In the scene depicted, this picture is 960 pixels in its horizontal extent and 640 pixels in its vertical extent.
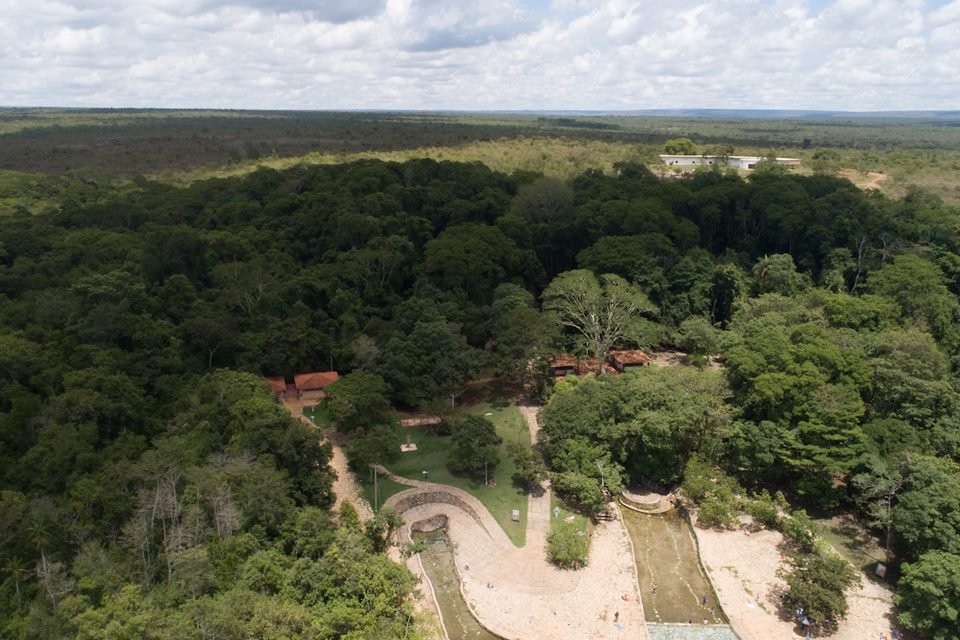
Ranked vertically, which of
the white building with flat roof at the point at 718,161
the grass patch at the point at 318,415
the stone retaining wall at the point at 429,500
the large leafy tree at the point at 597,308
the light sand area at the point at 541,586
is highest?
the white building with flat roof at the point at 718,161

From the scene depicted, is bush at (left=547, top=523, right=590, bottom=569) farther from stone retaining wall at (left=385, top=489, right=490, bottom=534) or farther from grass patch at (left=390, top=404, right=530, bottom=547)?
stone retaining wall at (left=385, top=489, right=490, bottom=534)

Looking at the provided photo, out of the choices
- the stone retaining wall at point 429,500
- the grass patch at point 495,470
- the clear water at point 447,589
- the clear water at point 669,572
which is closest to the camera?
the clear water at point 447,589

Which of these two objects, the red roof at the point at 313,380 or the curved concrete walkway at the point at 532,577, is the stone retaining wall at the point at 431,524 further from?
the red roof at the point at 313,380

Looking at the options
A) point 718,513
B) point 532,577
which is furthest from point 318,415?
point 718,513

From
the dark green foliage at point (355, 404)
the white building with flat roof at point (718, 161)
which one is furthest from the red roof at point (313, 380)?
the white building with flat roof at point (718, 161)

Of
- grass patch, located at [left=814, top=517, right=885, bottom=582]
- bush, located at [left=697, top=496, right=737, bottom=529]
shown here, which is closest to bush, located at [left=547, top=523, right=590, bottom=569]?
bush, located at [left=697, top=496, right=737, bottom=529]

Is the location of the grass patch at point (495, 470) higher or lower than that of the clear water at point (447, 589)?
higher

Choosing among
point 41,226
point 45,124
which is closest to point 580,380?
point 41,226
